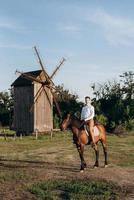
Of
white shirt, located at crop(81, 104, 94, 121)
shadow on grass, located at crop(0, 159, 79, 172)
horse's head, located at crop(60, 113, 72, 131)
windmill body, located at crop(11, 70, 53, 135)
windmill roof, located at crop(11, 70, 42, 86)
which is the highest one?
windmill roof, located at crop(11, 70, 42, 86)

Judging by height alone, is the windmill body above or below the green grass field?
above

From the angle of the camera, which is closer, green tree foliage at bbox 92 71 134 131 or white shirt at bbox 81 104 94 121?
white shirt at bbox 81 104 94 121

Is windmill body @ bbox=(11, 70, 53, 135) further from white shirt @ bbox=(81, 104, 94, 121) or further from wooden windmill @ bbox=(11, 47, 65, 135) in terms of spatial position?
white shirt @ bbox=(81, 104, 94, 121)

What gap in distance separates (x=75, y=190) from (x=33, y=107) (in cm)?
3045

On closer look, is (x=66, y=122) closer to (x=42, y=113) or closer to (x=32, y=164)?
(x=32, y=164)

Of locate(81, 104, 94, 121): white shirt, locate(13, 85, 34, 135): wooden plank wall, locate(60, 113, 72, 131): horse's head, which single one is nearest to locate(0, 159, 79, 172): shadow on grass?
locate(60, 113, 72, 131): horse's head

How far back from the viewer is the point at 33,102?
47062mm

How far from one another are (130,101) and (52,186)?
3919 centimetres

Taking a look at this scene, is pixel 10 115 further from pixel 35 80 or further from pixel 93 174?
pixel 93 174

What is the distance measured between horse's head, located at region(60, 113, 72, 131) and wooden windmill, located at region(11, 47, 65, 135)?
2564 centimetres

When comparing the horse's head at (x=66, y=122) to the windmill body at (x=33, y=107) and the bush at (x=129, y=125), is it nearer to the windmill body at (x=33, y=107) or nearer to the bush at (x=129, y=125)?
the windmill body at (x=33, y=107)

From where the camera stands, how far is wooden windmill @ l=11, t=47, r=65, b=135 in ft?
155

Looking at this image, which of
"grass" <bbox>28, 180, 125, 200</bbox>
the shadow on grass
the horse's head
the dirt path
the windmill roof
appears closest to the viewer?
"grass" <bbox>28, 180, 125, 200</bbox>

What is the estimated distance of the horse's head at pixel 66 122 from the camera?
2120 cm
